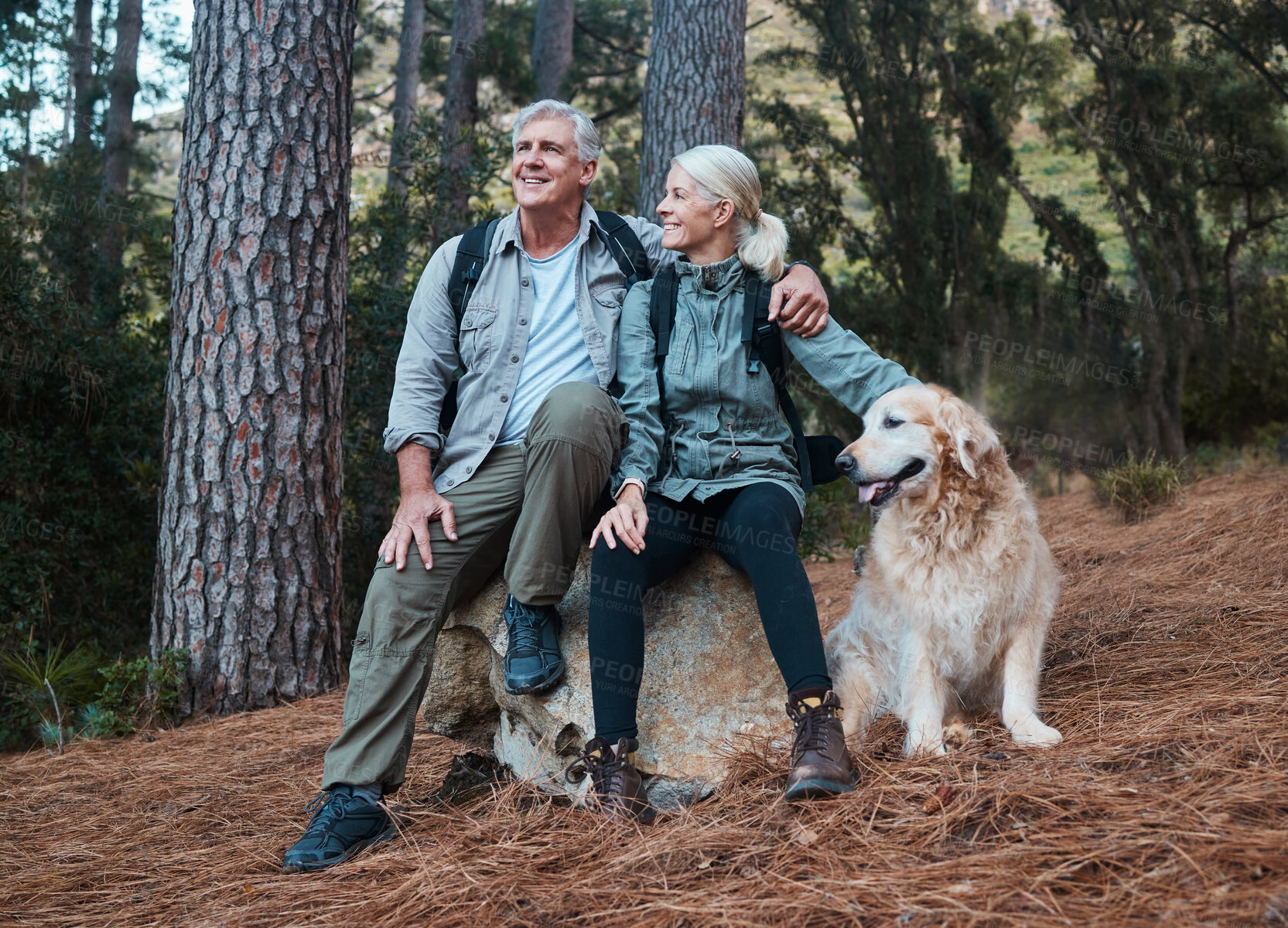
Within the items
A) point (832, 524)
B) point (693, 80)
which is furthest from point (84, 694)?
point (832, 524)

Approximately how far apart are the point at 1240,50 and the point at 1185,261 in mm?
2432

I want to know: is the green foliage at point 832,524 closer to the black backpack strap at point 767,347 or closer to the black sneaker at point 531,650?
the black backpack strap at point 767,347

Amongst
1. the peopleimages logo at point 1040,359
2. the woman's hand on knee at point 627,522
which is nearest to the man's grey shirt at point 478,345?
the woman's hand on knee at point 627,522

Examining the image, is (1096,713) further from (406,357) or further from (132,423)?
(132,423)

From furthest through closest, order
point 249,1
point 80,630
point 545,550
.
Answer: point 80,630
point 249,1
point 545,550

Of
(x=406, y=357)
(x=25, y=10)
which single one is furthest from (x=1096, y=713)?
(x=25, y=10)

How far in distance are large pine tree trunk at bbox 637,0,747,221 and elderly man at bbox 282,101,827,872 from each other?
3281 millimetres

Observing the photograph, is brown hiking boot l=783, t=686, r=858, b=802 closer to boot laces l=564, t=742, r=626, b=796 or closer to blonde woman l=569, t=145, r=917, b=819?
blonde woman l=569, t=145, r=917, b=819

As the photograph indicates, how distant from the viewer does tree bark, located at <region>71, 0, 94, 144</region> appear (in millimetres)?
13617

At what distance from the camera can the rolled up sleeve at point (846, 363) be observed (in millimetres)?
3105

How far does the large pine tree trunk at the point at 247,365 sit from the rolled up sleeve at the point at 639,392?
79.1 inches

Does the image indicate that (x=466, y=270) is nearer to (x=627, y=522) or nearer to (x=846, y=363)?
(x=627, y=522)

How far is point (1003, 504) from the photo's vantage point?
2.99m

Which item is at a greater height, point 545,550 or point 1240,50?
point 1240,50
